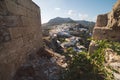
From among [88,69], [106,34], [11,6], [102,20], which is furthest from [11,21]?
[102,20]

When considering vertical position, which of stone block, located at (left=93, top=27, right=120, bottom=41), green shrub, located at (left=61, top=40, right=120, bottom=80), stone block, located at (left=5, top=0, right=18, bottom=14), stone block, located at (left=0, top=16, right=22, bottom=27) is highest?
stone block, located at (left=5, top=0, right=18, bottom=14)

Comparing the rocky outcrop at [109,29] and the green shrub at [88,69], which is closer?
the green shrub at [88,69]

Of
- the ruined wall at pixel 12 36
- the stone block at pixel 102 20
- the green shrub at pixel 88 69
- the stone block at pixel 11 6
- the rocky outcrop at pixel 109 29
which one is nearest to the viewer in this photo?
the ruined wall at pixel 12 36

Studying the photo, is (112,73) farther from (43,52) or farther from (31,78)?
(43,52)

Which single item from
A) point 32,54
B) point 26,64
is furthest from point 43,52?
point 26,64

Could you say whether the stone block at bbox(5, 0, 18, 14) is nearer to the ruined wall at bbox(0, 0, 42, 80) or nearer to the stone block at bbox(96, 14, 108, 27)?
the ruined wall at bbox(0, 0, 42, 80)

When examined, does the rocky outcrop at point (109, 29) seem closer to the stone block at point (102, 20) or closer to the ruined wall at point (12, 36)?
the stone block at point (102, 20)

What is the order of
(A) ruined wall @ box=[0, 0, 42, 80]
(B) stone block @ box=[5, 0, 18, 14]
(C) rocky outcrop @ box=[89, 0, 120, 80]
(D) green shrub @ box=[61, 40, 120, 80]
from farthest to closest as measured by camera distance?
1. (C) rocky outcrop @ box=[89, 0, 120, 80]
2. (D) green shrub @ box=[61, 40, 120, 80]
3. (B) stone block @ box=[5, 0, 18, 14]
4. (A) ruined wall @ box=[0, 0, 42, 80]

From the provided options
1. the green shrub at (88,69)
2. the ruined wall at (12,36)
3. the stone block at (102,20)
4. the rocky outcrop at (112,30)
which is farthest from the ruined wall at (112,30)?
the ruined wall at (12,36)

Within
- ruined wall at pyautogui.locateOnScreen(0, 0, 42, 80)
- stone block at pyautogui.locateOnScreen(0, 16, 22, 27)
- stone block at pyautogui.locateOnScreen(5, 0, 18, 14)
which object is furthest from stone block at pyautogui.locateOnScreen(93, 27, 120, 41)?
stone block at pyautogui.locateOnScreen(5, 0, 18, 14)

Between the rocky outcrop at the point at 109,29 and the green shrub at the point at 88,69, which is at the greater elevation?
the rocky outcrop at the point at 109,29

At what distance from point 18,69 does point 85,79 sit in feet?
5.35

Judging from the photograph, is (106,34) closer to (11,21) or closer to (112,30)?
(112,30)

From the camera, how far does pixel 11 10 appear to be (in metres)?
2.71
